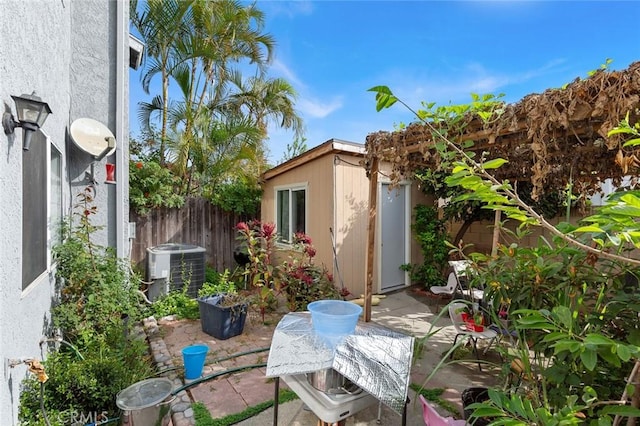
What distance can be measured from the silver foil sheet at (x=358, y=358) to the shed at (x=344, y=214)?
368 cm

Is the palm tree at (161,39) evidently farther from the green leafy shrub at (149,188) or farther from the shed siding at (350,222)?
the shed siding at (350,222)

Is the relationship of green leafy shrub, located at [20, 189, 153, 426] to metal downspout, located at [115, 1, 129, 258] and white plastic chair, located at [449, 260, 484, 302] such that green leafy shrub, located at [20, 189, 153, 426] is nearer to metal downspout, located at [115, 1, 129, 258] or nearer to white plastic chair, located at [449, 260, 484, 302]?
metal downspout, located at [115, 1, 129, 258]

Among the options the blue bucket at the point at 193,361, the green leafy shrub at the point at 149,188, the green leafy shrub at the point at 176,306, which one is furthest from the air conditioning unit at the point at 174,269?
the blue bucket at the point at 193,361

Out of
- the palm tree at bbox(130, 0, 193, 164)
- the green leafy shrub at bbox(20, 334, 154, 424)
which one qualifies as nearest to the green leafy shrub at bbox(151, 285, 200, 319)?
the green leafy shrub at bbox(20, 334, 154, 424)

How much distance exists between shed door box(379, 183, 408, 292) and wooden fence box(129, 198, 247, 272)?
3.68 m

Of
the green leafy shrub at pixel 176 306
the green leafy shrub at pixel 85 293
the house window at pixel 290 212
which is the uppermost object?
the house window at pixel 290 212

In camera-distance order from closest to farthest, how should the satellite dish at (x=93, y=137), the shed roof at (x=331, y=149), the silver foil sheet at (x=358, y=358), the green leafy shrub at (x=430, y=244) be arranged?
the silver foil sheet at (x=358, y=358)
the satellite dish at (x=93, y=137)
the shed roof at (x=331, y=149)
the green leafy shrub at (x=430, y=244)

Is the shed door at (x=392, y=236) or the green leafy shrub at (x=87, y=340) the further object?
the shed door at (x=392, y=236)

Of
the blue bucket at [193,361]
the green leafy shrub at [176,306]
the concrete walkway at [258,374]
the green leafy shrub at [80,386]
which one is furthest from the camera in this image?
the green leafy shrub at [176,306]

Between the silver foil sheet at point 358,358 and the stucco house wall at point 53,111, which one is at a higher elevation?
the stucco house wall at point 53,111

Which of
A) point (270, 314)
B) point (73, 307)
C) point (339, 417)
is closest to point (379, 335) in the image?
point (339, 417)

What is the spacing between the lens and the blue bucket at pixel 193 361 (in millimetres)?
3059

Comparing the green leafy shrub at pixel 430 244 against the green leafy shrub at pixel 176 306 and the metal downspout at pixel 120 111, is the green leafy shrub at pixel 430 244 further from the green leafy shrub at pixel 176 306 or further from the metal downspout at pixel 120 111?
the metal downspout at pixel 120 111

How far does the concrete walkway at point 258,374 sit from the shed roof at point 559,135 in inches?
68.3
